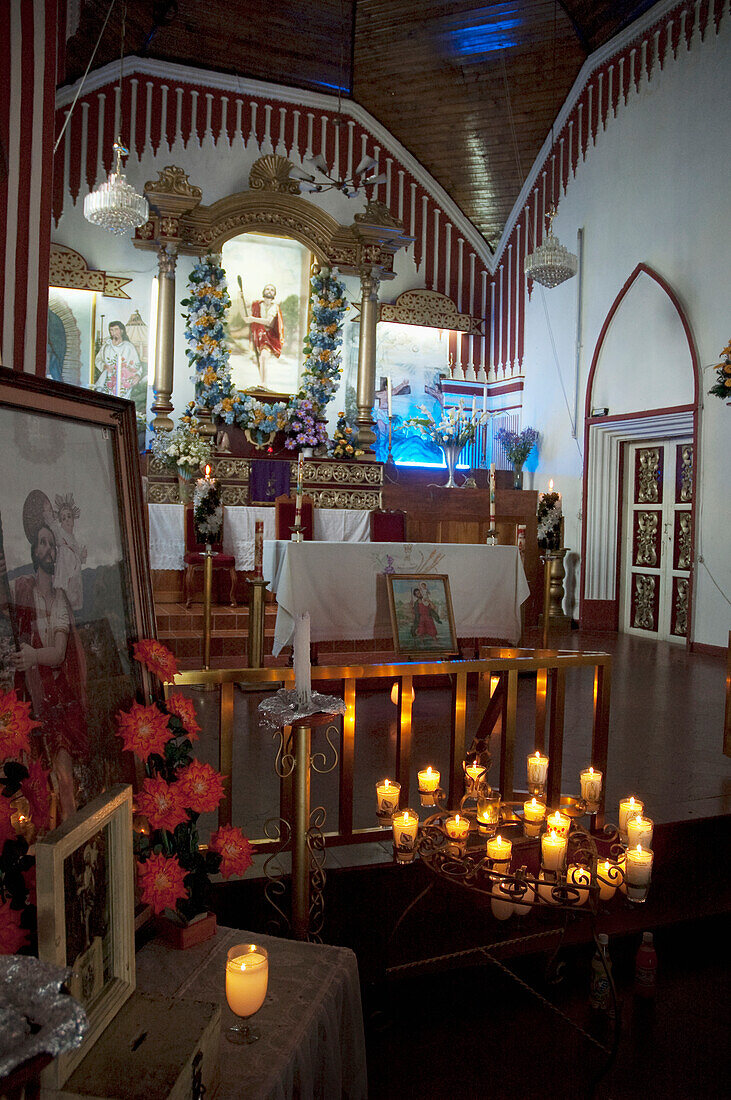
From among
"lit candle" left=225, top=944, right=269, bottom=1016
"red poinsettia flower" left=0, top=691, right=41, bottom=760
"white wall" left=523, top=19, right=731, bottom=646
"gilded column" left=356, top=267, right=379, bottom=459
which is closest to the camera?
"red poinsettia flower" left=0, top=691, right=41, bottom=760

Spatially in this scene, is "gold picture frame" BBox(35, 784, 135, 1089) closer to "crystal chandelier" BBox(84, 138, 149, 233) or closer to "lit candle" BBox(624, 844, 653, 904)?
"lit candle" BBox(624, 844, 653, 904)

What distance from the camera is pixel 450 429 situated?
9.88 m

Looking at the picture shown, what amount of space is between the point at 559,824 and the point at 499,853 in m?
0.20

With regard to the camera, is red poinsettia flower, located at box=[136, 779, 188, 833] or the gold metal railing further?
the gold metal railing

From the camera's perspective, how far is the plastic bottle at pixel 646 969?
2588 mm

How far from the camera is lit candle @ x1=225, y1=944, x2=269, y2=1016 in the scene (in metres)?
1.49

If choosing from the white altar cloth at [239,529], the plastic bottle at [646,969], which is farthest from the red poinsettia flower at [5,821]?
the white altar cloth at [239,529]

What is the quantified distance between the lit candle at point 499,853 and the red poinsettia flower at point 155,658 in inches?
43.1

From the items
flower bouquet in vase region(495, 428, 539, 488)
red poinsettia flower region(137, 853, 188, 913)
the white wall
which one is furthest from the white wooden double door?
red poinsettia flower region(137, 853, 188, 913)

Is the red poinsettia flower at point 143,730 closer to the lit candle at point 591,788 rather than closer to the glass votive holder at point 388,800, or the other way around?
the glass votive holder at point 388,800

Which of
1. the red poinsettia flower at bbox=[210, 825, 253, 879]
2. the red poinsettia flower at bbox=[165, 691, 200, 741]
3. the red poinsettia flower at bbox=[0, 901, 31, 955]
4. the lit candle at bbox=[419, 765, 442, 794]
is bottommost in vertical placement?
the lit candle at bbox=[419, 765, 442, 794]

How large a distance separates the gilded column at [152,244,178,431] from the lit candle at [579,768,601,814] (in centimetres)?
625

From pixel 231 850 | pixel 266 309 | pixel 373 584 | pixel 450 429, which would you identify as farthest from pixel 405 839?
pixel 450 429

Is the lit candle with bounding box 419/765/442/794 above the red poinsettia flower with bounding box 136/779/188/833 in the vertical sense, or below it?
below
